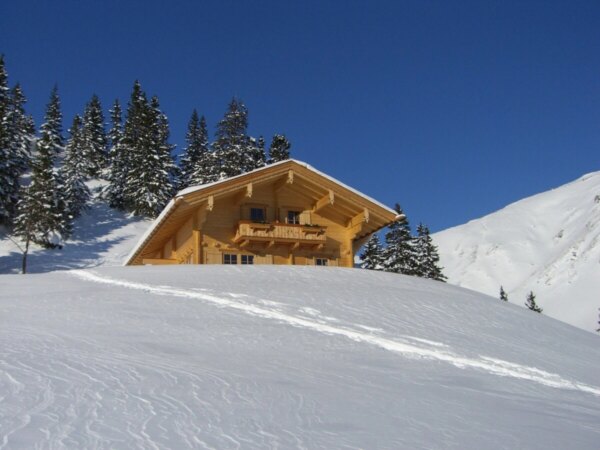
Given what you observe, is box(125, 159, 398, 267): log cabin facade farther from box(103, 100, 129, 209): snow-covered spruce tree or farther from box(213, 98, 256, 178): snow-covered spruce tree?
box(103, 100, 129, 209): snow-covered spruce tree

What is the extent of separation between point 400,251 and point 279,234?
20856 mm

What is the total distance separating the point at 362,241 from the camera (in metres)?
30.6

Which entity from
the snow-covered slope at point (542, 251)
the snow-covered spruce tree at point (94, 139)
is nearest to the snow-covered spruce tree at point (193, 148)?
the snow-covered spruce tree at point (94, 139)

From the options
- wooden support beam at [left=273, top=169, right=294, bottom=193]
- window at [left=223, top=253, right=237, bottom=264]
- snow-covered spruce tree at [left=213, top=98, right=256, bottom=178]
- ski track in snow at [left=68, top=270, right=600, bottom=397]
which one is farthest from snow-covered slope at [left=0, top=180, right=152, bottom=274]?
ski track in snow at [left=68, top=270, right=600, bottom=397]

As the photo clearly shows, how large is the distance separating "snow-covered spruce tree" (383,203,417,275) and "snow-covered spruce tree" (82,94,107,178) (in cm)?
3713

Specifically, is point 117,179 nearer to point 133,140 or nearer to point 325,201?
point 133,140

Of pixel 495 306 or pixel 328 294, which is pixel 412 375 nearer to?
pixel 328 294

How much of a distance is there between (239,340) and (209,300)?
4009 millimetres

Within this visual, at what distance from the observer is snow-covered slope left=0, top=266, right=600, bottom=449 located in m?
4.77

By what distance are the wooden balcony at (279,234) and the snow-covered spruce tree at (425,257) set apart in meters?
19.7

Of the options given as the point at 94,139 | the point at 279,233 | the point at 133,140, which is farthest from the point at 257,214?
the point at 94,139

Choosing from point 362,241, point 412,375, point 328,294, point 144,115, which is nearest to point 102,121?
point 144,115

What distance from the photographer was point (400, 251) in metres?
45.9

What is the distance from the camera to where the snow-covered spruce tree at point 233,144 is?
191 ft
